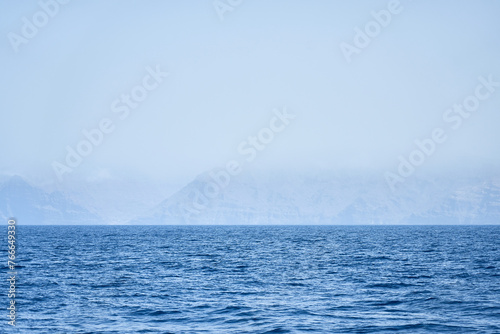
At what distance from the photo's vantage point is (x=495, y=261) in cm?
6322

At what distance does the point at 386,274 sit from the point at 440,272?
569cm

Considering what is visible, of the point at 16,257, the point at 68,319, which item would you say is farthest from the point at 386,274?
the point at 16,257

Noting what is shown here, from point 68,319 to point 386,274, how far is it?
1179 inches

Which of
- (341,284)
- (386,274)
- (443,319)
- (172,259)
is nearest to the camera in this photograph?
(443,319)

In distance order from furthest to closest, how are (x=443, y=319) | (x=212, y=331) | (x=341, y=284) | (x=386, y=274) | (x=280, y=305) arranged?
(x=386, y=274) → (x=341, y=284) → (x=280, y=305) → (x=443, y=319) → (x=212, y=331)

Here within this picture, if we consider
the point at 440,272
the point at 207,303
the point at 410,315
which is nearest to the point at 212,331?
the point at 207,303

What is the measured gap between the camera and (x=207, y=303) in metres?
36.0

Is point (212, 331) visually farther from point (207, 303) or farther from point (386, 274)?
point (386, 274)

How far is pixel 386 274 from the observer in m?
50.5

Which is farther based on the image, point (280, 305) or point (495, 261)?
point (495, 261)

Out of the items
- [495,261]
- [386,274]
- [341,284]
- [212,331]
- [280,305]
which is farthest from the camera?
[495,261]

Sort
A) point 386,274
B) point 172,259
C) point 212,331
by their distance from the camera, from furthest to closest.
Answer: point 172,259
point 386,274
point 212,331

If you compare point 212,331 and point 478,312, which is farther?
point 478,312

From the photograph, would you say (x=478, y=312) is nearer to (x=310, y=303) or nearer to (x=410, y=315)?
(x=410, y=315)
